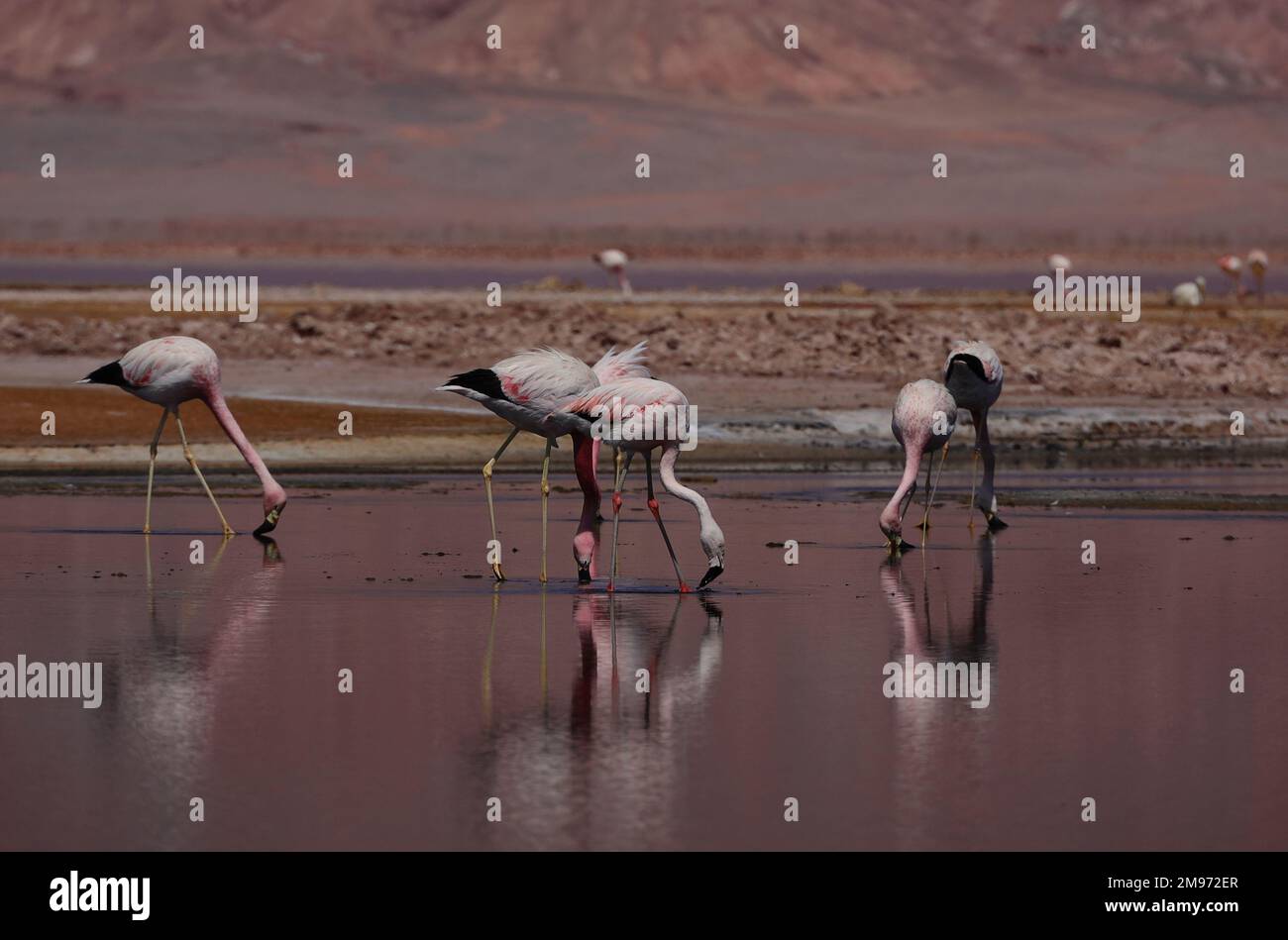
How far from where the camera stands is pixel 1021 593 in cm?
1585

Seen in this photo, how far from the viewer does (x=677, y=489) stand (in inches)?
615

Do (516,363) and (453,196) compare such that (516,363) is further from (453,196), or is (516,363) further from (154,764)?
(453,196)

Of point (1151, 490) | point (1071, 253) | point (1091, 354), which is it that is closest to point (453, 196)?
point (1071, 253)

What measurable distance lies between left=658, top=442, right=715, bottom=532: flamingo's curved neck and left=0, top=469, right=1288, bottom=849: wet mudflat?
0.52 meters

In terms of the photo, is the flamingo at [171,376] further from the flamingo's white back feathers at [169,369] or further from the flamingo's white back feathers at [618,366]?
the flamingo's white back feathers at [618,366]

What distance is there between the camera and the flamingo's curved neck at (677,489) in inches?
599

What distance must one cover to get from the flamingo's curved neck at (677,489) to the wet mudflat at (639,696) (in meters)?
0.52

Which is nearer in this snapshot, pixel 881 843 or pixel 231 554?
pixel 881 843

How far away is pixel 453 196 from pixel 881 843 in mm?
149026
